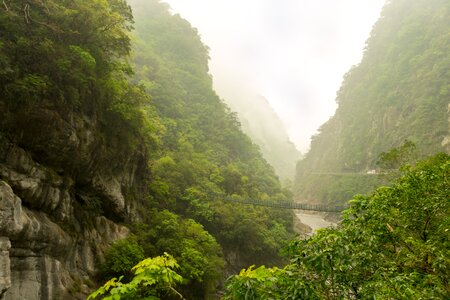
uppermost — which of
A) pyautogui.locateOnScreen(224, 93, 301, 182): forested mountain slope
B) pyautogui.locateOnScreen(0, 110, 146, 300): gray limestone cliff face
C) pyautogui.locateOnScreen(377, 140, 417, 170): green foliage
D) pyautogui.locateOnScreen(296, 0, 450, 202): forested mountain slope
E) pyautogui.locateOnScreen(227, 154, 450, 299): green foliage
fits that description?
pyautogui.locateOnScreen(224, 93, 301, 182): forested mountain slope

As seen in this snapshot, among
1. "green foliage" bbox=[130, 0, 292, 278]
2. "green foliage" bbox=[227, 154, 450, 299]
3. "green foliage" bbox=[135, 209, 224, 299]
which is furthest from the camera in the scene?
"green foliage" bbox=[130, 0, 292, 278]

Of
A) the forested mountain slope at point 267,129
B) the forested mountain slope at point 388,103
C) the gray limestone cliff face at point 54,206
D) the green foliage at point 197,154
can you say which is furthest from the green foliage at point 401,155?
the forested mountain slope at point 267,129

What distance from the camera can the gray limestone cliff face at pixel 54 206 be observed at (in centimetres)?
794

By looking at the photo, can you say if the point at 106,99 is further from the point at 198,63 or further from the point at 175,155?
the point at 198,63

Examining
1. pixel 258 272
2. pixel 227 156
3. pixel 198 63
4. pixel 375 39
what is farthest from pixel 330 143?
pixel 258 272

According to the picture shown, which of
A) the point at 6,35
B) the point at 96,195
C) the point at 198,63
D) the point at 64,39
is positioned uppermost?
the point at 198,63

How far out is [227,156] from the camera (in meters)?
35.8

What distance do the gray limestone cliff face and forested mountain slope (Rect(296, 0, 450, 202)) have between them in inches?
1187

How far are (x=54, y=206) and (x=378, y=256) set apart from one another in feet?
28.9

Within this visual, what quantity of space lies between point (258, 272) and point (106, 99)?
34.6 feet

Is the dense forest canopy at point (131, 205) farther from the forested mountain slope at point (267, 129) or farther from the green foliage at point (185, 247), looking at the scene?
the forested mountain slope at point (267, 129)

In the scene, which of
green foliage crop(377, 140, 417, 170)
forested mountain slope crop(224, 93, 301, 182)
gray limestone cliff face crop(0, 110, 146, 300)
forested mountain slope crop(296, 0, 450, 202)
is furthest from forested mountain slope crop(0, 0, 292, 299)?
forested mountain slope crop(224, 93, 301, 182)

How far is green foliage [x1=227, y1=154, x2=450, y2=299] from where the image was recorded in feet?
13.4

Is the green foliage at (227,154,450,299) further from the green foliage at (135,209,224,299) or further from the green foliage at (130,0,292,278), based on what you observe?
the green foliage at (130,0,292,278)
